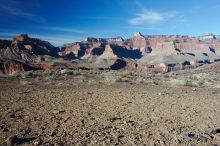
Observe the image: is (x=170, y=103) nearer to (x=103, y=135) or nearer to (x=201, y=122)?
(x=201, y=122)

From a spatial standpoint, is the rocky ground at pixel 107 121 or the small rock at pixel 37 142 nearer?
the small rock at pixel 37 142

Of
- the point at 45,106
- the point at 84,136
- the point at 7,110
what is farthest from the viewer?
the point at 45,106

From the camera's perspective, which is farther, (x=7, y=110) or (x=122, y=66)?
(x=122, y=66)

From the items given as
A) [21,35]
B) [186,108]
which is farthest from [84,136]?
[21,35]

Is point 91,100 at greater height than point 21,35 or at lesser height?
lesser

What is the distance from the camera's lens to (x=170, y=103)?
13969 mm

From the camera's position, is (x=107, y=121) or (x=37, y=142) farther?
(x=107, y=121)

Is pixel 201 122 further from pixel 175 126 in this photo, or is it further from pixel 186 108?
pixel 186 108

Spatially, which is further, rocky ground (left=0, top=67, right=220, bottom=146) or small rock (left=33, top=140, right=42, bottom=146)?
rocky ground (left=0, top=67, right=220, bottom=146)

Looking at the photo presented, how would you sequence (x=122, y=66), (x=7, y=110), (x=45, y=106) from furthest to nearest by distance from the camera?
(x=122, y=66)
(x=45, y=106)
(x=7, y=110)

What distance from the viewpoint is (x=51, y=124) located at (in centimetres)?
938

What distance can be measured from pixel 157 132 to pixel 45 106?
5219mm

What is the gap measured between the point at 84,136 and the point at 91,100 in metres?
6.15

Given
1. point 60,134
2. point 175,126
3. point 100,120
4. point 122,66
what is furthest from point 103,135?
point 122,66
